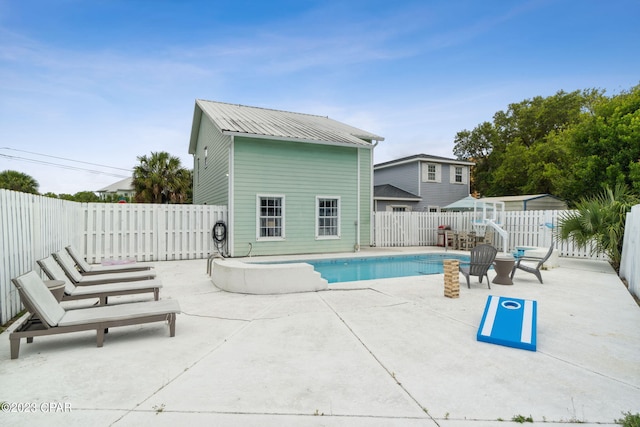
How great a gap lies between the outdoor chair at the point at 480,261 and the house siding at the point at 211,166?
8332 mm

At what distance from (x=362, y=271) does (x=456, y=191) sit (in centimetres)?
1739

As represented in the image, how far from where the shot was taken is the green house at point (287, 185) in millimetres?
11922

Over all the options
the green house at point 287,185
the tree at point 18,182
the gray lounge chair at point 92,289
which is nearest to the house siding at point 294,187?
the green house at point 287,185

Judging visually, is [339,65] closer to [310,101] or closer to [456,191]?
[310,101]

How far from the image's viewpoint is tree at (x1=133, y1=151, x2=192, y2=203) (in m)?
20.8

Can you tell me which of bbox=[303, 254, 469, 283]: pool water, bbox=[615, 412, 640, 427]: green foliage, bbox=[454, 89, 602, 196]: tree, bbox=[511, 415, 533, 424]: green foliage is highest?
bbox=[454, 89, 602, 196]: tree

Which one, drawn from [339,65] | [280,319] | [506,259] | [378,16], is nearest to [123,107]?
[339,65]

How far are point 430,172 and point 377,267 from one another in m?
15.1

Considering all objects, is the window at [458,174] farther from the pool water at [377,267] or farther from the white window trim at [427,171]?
the pool water at [377,267]

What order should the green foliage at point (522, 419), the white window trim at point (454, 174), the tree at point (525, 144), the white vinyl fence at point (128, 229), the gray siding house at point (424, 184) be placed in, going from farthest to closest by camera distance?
the tree at point (525, 144) < the white window trim at point (454, 174) < the gray siding house at point (424, 184) < the white vinyl fence at point (128, 229) < the green foliage at point (522, 419)

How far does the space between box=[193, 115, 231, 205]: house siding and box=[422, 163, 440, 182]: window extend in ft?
48.0

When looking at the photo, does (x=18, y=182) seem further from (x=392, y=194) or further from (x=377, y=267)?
(x=377, y=267)

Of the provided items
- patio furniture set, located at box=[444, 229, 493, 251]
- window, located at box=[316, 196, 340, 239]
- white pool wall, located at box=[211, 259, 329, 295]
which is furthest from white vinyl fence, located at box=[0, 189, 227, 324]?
patio furniture set, located at box=[444, 229, 493, 251]

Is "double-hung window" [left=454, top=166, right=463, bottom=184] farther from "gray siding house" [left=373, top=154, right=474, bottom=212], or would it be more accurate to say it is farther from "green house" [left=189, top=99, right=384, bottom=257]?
"green house" [left=189, top=99, right=384, bottom=257]
